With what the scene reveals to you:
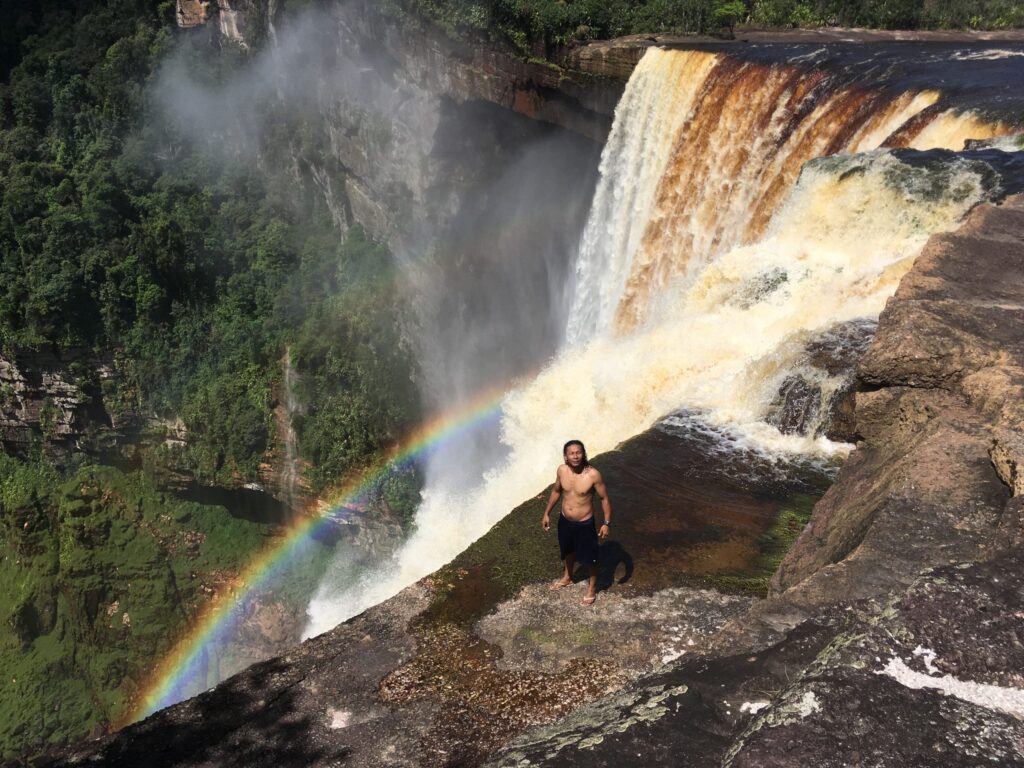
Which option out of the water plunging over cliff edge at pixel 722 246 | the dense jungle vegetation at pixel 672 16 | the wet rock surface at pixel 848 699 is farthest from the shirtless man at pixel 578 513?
the dense jungle vegetation at pixel 672 16

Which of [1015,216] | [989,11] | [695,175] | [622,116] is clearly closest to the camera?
[1015,216]

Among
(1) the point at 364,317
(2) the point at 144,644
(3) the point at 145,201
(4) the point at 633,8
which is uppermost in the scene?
(4) the point at 633,8

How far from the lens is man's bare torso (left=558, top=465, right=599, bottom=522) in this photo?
15.7ft

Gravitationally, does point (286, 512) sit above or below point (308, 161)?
below

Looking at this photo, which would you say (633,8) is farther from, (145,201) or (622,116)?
(145,201)

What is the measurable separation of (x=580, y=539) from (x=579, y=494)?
0.26 m

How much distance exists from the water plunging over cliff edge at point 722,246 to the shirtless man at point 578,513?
2208mm

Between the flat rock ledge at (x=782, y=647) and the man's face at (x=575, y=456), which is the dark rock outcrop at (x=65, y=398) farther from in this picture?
the man's face at (x=575, y=456)

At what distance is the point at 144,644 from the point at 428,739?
19.1 meters

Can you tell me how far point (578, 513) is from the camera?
15.7 ft

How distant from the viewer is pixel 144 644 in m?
20.0

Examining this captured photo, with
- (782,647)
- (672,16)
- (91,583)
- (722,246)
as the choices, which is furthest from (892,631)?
(91,583)

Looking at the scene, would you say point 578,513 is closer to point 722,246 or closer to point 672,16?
point 722,246

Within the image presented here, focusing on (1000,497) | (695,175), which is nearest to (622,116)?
(695,175)
